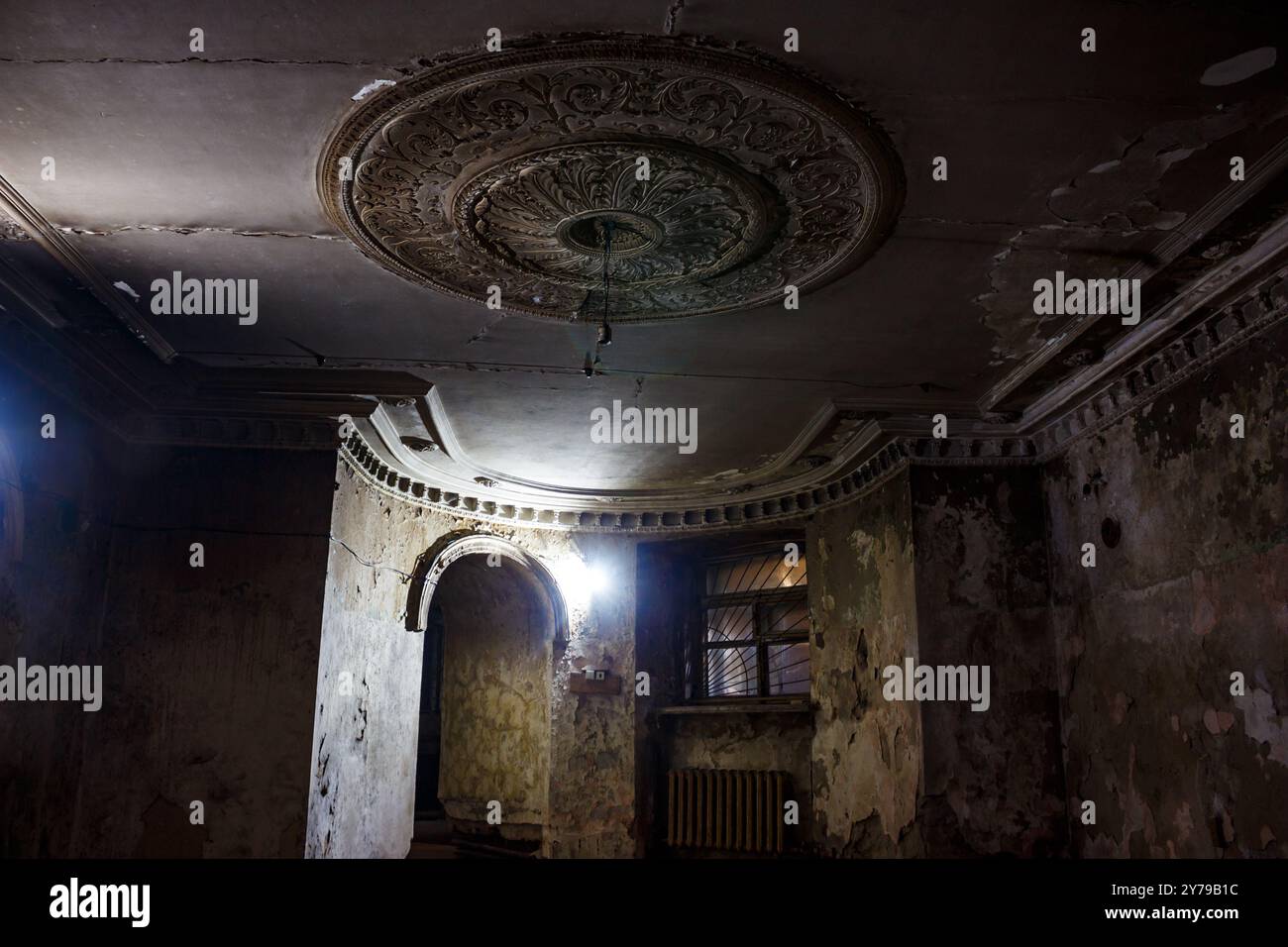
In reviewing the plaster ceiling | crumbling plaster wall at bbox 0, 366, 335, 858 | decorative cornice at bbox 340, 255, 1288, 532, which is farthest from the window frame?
crumbling plaster wall at bbox 0, 366, 335, 858

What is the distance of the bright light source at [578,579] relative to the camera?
866cm

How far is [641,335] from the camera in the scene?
496 cm

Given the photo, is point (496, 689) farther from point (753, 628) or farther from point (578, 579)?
point (753, 628)

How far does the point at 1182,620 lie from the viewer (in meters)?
4.66

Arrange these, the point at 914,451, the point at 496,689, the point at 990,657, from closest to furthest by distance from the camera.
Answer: the point at 990,657 < the point at 914,451 < the point at 496,689

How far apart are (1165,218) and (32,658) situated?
19.0ft

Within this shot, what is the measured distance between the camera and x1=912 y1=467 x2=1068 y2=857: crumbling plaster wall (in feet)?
18.7

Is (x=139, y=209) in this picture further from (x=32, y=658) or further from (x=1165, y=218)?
(x=1165, y=218)

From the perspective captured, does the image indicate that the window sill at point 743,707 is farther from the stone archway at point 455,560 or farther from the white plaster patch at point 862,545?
the white plaster patch at point 862,545

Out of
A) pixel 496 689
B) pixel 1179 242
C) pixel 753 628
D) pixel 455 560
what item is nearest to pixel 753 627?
pixel 753 628

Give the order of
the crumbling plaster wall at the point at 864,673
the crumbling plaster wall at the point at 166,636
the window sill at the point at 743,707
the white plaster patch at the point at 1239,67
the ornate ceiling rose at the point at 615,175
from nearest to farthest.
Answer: the white plaster patch at the point at 1239,67, the ornate ceiling rose at the point at 615,175, the crumbling plaster wall at the point at 166,636, the crumbling plaster wall at the point at 864,673, the window sill at the point at 743,707

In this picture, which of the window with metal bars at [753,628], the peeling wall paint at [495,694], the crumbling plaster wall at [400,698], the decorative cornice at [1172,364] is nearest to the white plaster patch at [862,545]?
the window with metal bars at [753,628]

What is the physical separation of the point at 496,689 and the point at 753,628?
2542 mm

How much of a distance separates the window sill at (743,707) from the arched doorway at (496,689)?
1208mm
